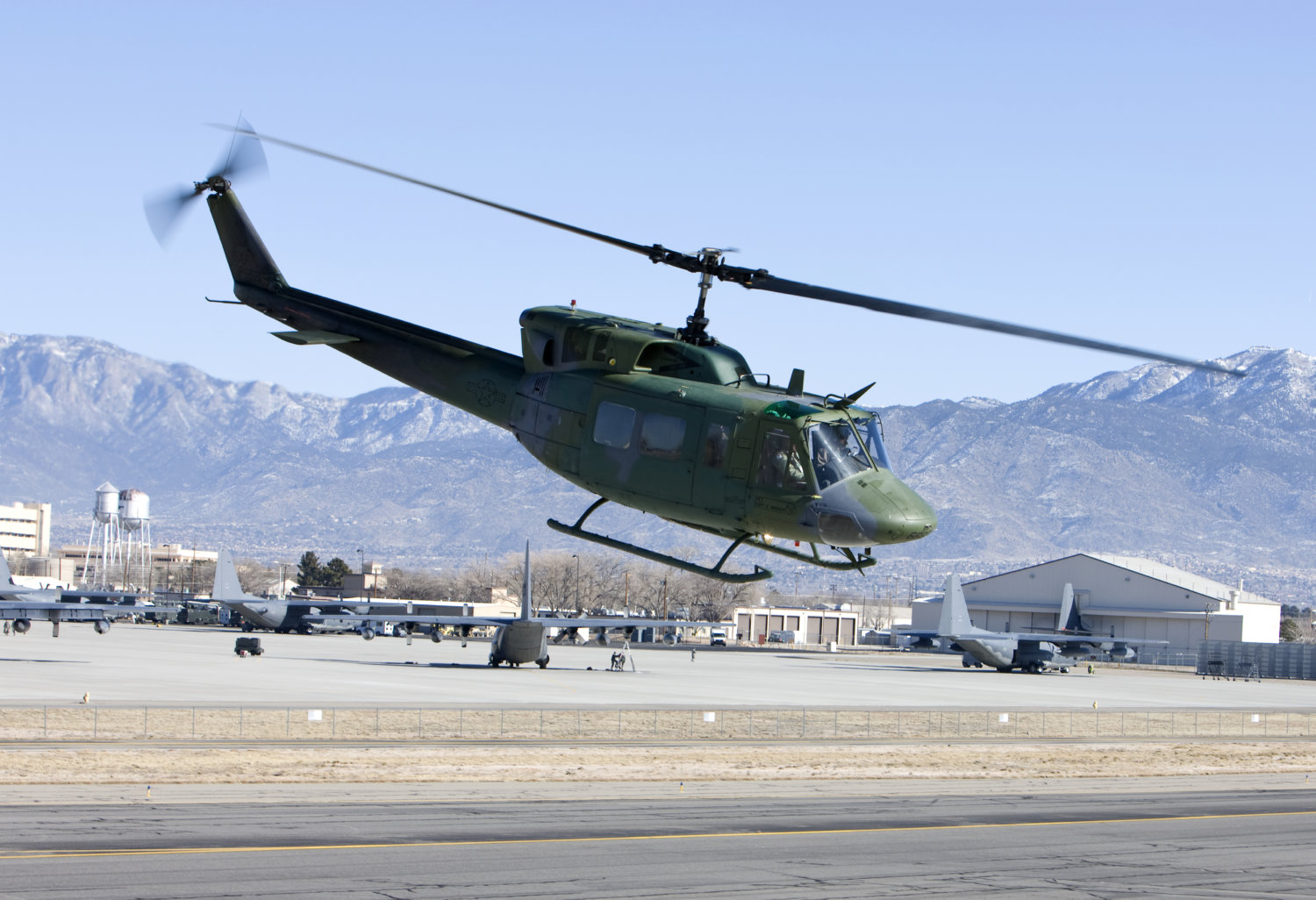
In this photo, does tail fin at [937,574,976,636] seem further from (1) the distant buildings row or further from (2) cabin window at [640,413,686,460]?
(2) cabin window at [640,413,686,460]

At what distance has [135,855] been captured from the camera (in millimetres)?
21438

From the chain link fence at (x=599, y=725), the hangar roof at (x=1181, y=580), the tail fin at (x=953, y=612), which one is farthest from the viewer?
the hangar roof at (x=1181, y=580)

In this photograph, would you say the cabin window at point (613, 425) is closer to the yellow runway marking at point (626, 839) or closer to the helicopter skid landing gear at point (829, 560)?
the helicopter skid landing gear at point (829, 560)

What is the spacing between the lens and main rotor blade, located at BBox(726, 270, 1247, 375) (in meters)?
15.6

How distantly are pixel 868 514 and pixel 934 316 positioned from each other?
3.14 metres

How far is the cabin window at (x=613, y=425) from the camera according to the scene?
20.8m

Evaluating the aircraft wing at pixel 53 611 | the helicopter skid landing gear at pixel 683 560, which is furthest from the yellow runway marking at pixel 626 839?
the aircraft wing at pixel 53 611

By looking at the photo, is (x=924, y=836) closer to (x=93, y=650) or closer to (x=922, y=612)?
(x=93, y=650)

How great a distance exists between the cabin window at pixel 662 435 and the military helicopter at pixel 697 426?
2 centimetres

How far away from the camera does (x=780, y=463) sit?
64.0 ft

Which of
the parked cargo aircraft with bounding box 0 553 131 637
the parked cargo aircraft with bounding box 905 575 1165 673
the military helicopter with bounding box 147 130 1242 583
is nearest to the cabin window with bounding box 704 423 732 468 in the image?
the military helicopter with bounding box 147 130 1242 583

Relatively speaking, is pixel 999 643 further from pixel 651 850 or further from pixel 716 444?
pixel 716 444

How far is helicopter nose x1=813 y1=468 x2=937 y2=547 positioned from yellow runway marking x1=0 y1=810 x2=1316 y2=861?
8599 mm

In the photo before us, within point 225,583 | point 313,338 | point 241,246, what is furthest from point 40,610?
point 313,338
